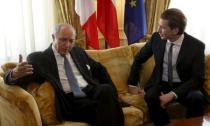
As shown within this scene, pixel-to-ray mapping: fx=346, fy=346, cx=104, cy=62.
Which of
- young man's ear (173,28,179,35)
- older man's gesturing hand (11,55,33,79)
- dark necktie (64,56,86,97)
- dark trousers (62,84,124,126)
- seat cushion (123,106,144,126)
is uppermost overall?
young man's ear (173,28,179,35)

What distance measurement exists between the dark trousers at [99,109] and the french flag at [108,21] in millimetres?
1167

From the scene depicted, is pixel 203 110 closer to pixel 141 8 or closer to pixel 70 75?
pixel 70 75

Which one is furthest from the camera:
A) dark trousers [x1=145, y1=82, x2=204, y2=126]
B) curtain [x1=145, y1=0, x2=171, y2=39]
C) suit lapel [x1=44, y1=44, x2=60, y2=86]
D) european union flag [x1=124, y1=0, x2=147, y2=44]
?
curtain [x1=145, y1=0, x2=171, y2=39]

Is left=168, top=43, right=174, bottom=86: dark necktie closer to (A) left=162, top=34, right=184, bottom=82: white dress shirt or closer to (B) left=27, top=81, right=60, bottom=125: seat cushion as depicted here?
(A) left=162, top=34, right=184, bottom=82: white dress shirt

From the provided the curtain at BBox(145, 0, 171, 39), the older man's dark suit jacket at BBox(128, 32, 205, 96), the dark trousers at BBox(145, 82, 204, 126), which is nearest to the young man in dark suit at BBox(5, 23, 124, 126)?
the dark trousers at BBox(145, 82, 204, 126)

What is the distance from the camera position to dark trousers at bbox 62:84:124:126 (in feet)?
8.55

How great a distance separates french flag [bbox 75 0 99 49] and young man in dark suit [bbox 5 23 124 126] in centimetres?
75

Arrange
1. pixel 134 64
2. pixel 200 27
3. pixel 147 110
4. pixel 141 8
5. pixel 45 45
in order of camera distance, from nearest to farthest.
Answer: pixel 147 110 → pixel 134 64 → pixel 45 45 → pixel 141 8 → pixel 200 27

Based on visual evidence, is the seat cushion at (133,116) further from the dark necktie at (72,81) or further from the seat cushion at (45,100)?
the seat cushion at (45,100)

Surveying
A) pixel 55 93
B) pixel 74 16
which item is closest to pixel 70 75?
pixel 55 93

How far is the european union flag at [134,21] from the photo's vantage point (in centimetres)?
390

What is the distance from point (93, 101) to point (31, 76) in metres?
0.51

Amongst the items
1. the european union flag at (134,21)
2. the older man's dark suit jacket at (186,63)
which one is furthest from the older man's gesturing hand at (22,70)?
the european union flag at (134,21)

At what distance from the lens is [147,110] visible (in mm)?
2977
